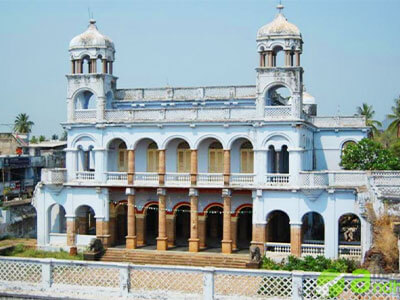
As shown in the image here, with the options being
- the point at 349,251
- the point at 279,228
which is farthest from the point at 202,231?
the point at 349,251

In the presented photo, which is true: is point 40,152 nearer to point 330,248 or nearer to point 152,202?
point 152,202

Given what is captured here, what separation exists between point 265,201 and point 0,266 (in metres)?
14.5

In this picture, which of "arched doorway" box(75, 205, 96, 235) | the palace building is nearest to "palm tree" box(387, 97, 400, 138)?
the palace building

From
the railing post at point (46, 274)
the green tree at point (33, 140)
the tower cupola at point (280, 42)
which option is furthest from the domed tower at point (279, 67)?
the green tree at point (33, 140)

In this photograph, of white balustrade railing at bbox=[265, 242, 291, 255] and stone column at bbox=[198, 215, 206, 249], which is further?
stone column at bbox=[198, 215, 206, 249]

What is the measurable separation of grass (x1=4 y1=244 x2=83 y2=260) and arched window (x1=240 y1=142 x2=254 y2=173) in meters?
8.53

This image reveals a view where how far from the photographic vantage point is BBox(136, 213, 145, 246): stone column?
29423mm

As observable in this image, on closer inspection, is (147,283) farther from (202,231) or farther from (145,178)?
(145,178)

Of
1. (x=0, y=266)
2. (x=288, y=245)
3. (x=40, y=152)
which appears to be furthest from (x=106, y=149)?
(x=40, y=152)

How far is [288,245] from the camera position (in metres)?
26.4

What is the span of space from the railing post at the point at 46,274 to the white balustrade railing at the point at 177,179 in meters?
14.5

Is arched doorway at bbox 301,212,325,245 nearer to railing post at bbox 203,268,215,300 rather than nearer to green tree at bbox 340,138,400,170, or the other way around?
green tree at bbox 340,138,400,170

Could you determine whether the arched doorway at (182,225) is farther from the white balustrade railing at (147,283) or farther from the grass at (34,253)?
the white balustrade railing at (147,283)

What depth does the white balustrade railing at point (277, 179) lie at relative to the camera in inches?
1046
